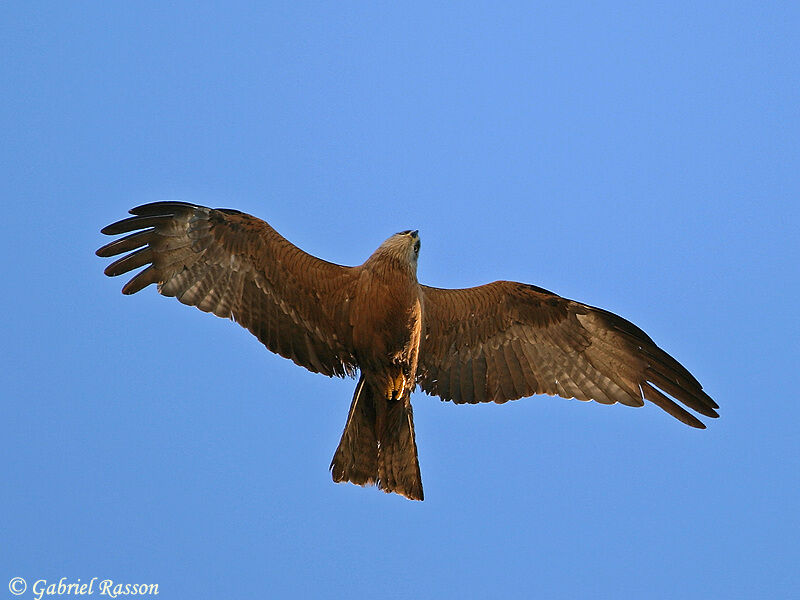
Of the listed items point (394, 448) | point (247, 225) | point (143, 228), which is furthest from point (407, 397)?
point (143, 228)

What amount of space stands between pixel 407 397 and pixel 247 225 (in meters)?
2.12

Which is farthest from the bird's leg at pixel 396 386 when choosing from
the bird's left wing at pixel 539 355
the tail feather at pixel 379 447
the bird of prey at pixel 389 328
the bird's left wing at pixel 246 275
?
the bird's left wing at pixel 539 355

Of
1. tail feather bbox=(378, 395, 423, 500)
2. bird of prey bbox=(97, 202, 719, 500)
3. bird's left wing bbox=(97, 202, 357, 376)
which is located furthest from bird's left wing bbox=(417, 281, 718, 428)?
bird's left wing bbox=(97, 202, 357, 376)

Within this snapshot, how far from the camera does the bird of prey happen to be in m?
9.75

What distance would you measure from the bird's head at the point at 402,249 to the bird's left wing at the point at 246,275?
1.20 feet

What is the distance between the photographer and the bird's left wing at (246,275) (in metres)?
9.92

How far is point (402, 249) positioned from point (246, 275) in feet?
5.06

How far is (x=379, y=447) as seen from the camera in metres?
10.2

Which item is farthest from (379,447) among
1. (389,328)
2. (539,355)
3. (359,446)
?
(539,355)

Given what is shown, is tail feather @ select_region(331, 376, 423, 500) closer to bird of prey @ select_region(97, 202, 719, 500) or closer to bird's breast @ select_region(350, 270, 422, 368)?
bird of prey @ select_region(97, 202, 719, 500)

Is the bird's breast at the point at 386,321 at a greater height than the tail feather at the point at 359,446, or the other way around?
the bird's breast at the point at 386,321

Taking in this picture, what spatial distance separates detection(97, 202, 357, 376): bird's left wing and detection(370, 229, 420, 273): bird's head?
14.4 inches

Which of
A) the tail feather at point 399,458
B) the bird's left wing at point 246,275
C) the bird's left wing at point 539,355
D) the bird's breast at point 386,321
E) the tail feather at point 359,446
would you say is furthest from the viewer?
the bird's left wing at point 539,355

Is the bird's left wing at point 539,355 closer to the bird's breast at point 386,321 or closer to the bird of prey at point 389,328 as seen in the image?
the bird of prey at point 389,328
